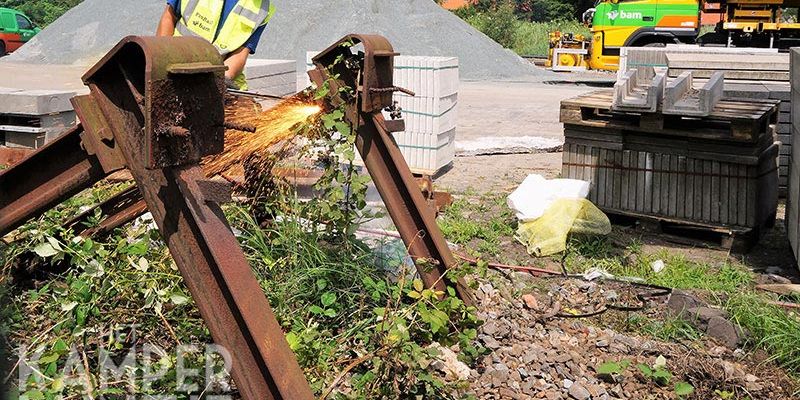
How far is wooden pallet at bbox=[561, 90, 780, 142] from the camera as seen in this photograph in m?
6.43

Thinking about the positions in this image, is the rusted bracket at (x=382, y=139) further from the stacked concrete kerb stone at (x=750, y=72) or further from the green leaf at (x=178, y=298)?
the stacked concrete kerb stone at (x=750, y=72)

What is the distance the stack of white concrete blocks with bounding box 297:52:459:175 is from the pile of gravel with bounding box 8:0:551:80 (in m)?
14.3

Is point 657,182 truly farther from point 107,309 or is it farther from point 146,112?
point 146,112

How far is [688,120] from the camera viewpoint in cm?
668

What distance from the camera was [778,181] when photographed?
25.9 ft

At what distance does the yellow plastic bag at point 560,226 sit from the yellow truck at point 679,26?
14397 millimetres

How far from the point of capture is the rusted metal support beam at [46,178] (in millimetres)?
3096

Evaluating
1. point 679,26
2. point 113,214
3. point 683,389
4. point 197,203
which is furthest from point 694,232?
point 679,26

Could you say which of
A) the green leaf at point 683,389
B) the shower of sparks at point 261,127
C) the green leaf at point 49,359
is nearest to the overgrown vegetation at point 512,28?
the shower of sparks at point 261,127

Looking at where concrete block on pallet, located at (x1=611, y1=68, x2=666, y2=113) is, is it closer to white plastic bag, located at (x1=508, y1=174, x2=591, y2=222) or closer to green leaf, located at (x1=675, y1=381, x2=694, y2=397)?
white plastic bag, located at (x1=508, y1=174, x2=591, y2=222)

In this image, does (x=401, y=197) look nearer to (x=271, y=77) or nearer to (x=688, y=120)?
(x=688, y=120)

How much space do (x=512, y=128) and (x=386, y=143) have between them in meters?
9.34

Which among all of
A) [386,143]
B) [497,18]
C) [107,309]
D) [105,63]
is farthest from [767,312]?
[497,18]

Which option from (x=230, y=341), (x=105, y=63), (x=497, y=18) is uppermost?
(x=497, y=18)
